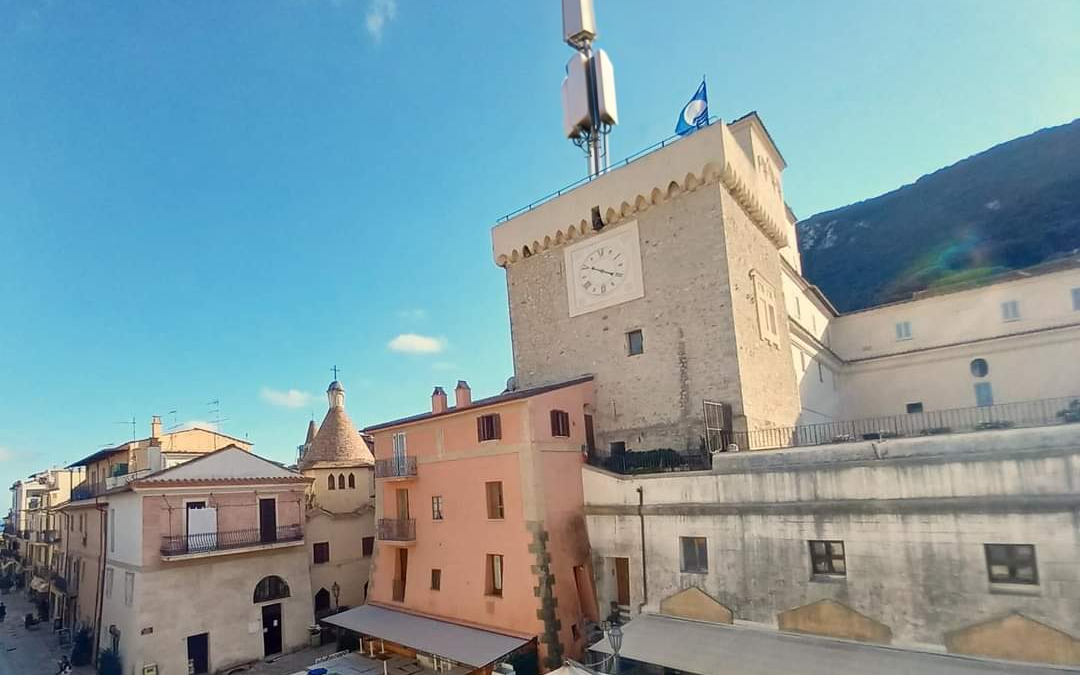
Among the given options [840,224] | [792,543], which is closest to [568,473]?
[792,543]

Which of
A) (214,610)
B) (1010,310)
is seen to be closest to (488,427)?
(214,610)

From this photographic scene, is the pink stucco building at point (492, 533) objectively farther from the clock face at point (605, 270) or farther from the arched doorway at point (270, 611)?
the arched doorway at point (270, 611)

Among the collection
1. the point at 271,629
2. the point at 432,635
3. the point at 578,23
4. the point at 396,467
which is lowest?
the point at 271,629

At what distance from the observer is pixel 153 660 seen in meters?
19.2

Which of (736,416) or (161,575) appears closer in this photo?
(736,416)

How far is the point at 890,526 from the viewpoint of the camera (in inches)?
469

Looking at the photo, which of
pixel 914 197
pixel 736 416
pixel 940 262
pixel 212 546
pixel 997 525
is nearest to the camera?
pixel 997 525

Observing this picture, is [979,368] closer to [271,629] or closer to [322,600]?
[322,600]

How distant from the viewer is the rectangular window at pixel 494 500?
17.9 m

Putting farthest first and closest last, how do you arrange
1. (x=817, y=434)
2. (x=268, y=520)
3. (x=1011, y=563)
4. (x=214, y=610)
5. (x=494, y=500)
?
(x=817, y=434)
(x=268, y=520)
(x=214, y=610)
(x=494, y=500)
(x=1011, y=563)

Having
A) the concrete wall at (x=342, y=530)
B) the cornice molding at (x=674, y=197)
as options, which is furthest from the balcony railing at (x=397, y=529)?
the cornice molding at (x=674, y=197)

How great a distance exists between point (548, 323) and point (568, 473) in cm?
653

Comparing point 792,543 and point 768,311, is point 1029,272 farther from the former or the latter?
point 792,543

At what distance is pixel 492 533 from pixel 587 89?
17.5 metres
